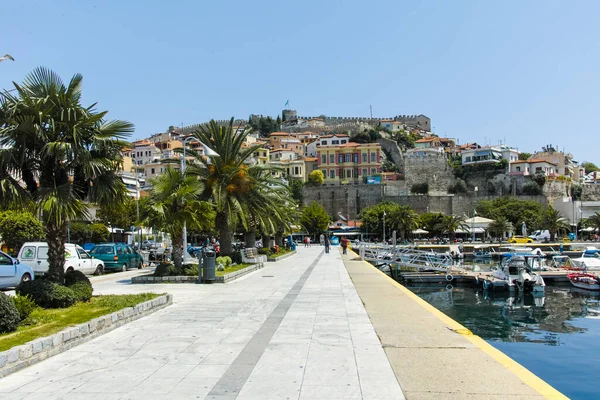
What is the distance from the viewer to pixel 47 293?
10266mm

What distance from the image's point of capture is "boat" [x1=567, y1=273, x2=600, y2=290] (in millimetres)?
29094

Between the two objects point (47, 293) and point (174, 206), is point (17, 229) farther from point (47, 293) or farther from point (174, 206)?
point (47, 293)

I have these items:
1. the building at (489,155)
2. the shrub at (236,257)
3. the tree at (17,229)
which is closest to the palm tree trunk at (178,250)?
the shrub at (236,257)

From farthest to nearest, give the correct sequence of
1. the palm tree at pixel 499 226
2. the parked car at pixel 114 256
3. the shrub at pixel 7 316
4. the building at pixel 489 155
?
the building at pixel 489 155 → the palm tree at pixel 499 226 → the parked car at pixel 114 256 → the shrub at pixel 7 316

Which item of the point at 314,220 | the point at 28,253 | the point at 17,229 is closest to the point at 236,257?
the point at 28,253

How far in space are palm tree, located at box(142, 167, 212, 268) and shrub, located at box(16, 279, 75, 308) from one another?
7.17 meters

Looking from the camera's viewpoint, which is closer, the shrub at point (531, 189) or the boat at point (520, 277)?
the boat at point (520, 277)

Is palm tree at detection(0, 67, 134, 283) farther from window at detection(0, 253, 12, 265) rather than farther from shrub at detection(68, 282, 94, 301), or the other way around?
window at detection(0, 253, 12, 265)

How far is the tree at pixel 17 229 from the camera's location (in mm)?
33750

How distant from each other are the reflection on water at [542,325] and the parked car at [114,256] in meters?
15.9

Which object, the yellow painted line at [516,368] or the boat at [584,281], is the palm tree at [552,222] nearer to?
the boat at [584,281]

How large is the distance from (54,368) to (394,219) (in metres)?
73.0

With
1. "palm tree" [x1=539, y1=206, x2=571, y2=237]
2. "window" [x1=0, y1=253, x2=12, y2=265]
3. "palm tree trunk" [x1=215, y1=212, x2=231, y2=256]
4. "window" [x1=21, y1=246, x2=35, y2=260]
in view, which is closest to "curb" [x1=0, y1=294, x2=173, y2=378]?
"window" [x1=0, y1=253, x2=12, y2=265]

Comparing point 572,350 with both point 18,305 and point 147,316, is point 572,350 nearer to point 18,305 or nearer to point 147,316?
point 147,316
